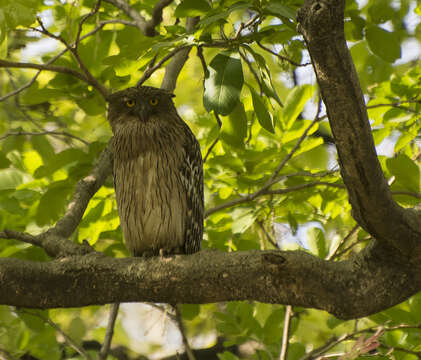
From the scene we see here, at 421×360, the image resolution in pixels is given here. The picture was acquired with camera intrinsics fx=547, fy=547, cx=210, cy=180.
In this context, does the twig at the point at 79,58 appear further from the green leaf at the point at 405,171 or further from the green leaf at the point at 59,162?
the green leaf at the point at 405,171

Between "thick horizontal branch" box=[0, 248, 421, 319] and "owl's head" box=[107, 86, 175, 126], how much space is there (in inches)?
54.5

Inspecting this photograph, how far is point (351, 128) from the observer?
181cm

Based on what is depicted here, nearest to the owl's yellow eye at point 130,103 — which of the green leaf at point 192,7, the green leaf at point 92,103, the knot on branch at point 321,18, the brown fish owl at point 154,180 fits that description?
the brown fish owl at point 154,180

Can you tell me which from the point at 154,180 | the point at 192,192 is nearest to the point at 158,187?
the point at 154,180

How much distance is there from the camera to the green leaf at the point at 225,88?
2211 mm

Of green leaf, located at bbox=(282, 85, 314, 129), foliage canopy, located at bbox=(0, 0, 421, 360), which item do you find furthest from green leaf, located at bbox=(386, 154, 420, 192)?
green leaf, located at bbox=(282, 85, 314, 129)

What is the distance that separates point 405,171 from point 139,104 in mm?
1680

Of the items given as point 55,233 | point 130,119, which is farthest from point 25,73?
point 55,233

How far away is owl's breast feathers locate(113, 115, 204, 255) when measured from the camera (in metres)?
3.39

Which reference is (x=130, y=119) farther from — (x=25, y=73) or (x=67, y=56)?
(x=25, y=73)

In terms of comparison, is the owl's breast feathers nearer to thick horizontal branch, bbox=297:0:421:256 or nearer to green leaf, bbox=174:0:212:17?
green leaf, bbox=174:0:212:17

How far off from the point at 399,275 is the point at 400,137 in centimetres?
157

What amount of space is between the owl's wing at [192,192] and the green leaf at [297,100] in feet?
2.07

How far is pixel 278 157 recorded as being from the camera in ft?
11.5
